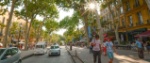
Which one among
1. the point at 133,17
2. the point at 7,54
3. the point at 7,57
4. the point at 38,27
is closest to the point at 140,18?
the point at 133,17

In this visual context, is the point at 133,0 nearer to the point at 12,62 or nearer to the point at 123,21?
→ the point at 123,21

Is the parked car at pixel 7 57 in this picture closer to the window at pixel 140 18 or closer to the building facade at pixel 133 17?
the building facade at pixel 133 17

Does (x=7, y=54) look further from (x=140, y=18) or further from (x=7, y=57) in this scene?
(x=140, y=18)

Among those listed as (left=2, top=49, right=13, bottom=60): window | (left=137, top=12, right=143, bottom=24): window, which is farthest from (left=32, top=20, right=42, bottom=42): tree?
(left=2, top=49, right=13, bottom=60): window

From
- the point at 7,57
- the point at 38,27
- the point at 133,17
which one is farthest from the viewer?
the point at 38,27

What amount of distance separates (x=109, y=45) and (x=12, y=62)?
589 centimetres

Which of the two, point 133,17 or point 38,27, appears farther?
point 38,27

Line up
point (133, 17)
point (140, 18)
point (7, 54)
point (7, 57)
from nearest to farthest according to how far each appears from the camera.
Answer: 1. point (7, 57)
2. point (7, 54)
3. point (140, 18)
4. point (133, 17)

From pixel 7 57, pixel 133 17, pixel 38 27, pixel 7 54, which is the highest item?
pixel 38 27

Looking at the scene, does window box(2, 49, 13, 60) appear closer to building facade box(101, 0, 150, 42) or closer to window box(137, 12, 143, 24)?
building facade box(101, 0, 150, 42)

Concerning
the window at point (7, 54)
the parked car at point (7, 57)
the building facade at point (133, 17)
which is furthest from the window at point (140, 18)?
the window at point (7, 54)

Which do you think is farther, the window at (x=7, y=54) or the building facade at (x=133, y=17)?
the building facade at (x=133, y=17)

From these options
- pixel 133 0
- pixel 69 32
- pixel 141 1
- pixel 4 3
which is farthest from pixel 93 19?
pixel 69 32

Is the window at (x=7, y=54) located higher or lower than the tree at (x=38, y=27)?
lower
